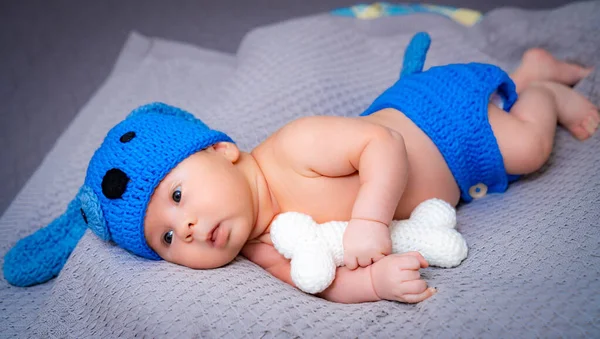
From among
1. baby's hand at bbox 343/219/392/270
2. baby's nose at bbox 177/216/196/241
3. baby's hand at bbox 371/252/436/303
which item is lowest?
baby's hand at bbox 371/252/436/303

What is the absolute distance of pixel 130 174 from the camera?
1.09 meters

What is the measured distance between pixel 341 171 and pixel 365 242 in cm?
20

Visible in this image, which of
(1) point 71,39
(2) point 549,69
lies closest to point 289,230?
(2) point 549,69

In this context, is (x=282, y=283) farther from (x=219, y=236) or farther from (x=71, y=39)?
(x=71, y=39)

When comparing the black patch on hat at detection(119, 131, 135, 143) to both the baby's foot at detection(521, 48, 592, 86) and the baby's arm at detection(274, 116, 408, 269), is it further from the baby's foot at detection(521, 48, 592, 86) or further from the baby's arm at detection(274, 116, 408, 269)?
the baby's foot at detection(521, 48, 592, 86)

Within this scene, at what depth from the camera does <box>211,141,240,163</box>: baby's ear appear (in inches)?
48.0

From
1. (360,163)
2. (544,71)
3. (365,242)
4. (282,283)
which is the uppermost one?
(544,71)

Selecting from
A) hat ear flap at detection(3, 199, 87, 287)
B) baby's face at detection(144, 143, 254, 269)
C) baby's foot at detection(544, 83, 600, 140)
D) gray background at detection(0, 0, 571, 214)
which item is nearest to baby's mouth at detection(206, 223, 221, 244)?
baby's face at detection(144, 143, 254, 269)

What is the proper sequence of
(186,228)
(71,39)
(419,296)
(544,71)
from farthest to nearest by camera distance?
(71,39)
(544,71)
(186,228)
(419,296)

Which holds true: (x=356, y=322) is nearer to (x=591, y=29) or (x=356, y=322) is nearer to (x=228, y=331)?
(x=228, y=331)

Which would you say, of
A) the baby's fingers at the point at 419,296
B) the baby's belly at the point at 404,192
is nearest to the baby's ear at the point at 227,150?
the baby's belly at the point at 404,192

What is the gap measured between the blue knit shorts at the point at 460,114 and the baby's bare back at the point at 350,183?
0.02 metres

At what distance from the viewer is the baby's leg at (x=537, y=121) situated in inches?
52.0

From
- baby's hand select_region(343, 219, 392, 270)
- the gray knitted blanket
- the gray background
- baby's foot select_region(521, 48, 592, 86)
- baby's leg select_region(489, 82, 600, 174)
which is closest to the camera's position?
the gray knitted blanket
